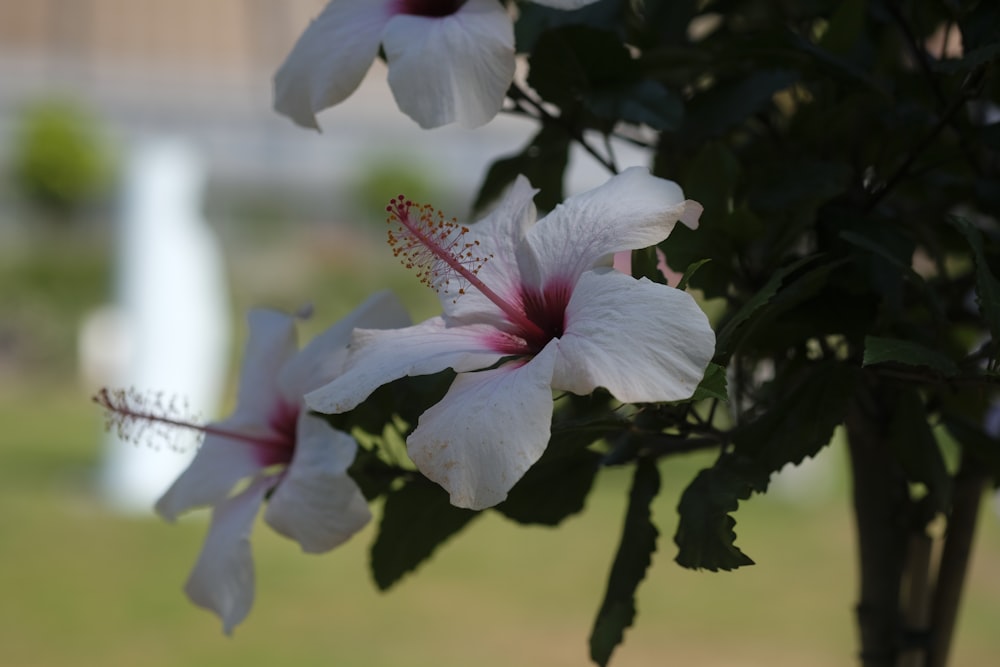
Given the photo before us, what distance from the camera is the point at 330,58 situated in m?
0.45

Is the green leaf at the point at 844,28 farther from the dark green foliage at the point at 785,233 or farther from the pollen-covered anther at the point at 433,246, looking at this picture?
the pollen-covered anther at the point at 433,246

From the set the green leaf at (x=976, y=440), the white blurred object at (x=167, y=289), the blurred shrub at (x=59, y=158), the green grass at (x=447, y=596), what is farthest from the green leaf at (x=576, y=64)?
the blurred shrub at (x=59, y=158)

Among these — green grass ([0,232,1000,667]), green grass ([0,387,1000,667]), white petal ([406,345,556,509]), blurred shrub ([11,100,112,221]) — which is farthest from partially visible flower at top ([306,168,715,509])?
blurred shrub ([11,100,112,221])

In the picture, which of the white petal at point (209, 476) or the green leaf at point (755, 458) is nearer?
the green leaf at point (755, 458)

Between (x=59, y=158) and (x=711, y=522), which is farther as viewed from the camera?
(x=59, y=158)

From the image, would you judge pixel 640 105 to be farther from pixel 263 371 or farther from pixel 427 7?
pixel 263 371

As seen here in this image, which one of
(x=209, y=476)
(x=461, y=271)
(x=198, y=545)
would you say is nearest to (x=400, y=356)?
(x=461, y=271)

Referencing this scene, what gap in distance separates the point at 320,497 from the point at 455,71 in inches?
6.4

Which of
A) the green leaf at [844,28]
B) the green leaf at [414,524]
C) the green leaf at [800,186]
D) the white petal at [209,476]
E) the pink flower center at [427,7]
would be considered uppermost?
the pink flower center at [427,7]

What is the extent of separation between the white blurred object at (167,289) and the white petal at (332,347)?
3528 millimetres

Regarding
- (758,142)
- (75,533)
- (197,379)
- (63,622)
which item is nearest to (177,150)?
(197,379)

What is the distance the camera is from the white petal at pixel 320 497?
16.7 inches

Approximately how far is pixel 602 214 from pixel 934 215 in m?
0.28

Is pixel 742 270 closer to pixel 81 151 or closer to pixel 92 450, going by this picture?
pixel 92 450
